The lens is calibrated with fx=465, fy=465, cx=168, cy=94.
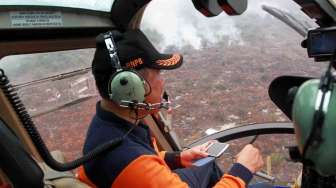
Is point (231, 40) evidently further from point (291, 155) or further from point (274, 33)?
point (291, 155)

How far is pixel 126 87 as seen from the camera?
57.0 inches

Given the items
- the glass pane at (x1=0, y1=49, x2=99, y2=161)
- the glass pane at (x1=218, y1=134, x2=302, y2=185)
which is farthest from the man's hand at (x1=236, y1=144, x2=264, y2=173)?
the glass pane at (x1=218, y1=134, x2=302, y2=185)

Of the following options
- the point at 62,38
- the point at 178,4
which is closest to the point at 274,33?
the point at 178,4

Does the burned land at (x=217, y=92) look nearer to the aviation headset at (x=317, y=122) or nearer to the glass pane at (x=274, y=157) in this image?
the glass pane at (x=274, y=157)

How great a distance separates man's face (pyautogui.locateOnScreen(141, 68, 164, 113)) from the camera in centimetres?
159

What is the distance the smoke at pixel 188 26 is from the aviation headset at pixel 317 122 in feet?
6.77

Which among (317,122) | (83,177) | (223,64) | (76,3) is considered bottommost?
(223,64)

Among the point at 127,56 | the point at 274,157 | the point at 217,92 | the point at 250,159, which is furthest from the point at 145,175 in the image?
the point at 217,92

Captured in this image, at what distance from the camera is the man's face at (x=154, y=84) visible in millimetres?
1587

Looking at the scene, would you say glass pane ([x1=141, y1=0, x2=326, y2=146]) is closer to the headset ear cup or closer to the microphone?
the microphone

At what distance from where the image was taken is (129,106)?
151 cm

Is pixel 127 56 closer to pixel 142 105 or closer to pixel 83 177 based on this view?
pixel 142 105

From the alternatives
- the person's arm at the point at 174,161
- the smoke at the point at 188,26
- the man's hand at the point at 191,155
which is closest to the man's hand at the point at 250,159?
the man's hand at the point at 191,155

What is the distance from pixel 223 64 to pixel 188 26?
47 cm
